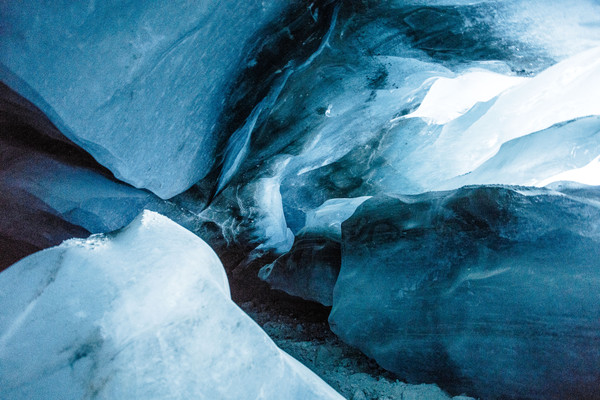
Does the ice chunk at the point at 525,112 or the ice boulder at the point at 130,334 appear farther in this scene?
the ice chunk at the point at 525,112

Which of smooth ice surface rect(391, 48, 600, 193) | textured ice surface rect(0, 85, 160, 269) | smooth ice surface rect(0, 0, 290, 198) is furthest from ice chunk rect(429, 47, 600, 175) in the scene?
textured ice surface rect(0, 85, 160, 269)

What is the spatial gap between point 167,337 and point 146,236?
530mm

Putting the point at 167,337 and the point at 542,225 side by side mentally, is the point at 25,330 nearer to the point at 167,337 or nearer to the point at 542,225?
the point at 167,337

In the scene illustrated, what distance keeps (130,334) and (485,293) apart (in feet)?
5.34

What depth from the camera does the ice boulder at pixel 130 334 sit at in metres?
1.16

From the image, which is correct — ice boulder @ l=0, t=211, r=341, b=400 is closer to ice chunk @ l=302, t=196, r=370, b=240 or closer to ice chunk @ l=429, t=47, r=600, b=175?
ice chunk @ l=302, t=196, r=370, b=240

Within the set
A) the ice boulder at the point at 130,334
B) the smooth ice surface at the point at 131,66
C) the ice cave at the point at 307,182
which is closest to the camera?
the ice boulder at the point at 130,334

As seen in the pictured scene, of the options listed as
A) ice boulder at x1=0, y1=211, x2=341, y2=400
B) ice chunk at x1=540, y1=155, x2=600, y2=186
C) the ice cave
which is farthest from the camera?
ice chunk at x1=540, y1=155, x2=600, y2=186

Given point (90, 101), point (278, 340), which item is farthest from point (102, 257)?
point (278, 340)

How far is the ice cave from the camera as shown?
130cm

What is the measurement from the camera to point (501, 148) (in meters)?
2.76

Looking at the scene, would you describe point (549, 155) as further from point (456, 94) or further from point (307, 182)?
point (307, 182)

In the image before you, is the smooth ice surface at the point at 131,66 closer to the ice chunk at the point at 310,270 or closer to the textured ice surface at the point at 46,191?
the textured ice surface at the point at 46,191

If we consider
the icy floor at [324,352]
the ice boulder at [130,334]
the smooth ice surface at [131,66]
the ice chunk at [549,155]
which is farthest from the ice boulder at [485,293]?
the smooth ice surface at [131,66]
